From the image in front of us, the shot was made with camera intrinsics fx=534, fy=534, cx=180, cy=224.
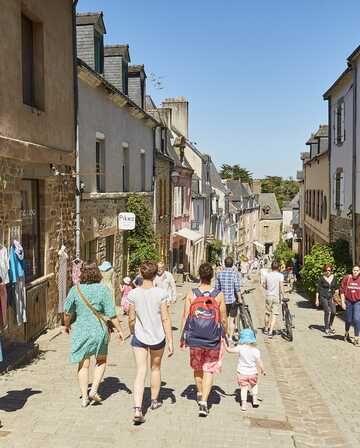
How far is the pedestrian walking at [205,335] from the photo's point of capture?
568 centimetres

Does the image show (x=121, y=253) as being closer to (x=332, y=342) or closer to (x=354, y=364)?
Result: (x=332, y=342)

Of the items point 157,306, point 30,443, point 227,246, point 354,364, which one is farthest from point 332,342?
point 227,246

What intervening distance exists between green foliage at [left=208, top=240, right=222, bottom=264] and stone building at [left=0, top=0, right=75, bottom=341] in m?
29.6

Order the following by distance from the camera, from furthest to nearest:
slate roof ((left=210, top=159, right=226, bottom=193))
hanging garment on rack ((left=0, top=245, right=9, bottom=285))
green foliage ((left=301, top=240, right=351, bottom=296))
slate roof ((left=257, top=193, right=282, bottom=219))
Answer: slate roof ((left=257, top=193, right=282, bottom=219)), slate roof ((left=210, top=159, right=226, bottom=193)), green foliage ((left=301, top=240, right=351, bottom=296)), hanging garment on rack ((left=0, top=245, right=9, bottom=285))

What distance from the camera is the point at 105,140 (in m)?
14.5

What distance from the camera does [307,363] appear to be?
30.6 feet

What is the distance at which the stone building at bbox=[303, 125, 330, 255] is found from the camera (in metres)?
23.3

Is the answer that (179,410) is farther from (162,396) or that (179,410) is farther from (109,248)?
(109,248)

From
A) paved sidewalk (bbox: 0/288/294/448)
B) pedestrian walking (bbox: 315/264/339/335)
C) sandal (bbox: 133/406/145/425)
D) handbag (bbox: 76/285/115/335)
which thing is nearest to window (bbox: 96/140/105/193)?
pedestrian walking (bbox: 315/264/339/335)

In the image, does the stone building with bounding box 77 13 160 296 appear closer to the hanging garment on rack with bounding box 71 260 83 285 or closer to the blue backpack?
the hanging garment on rack with bounding box 71 260 83 285

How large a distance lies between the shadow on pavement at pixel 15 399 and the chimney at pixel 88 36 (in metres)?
9.30

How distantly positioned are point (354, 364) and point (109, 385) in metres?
4.73

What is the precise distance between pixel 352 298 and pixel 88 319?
659 cm

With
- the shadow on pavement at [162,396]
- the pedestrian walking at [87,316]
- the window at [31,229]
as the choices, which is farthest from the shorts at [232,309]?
the pedestrian walking at [87,316]
